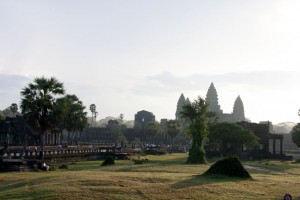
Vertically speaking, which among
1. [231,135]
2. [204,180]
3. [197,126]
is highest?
[197,126]

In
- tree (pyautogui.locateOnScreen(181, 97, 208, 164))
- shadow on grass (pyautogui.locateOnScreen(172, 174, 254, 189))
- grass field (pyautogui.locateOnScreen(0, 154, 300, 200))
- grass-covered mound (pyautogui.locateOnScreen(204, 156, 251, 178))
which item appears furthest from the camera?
tree (pyautogui.locateOnScreen(181, 97, 208, 164))

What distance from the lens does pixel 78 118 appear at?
86562 millimetres

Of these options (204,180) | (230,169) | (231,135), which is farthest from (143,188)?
(231,135)

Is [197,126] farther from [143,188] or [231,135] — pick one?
[143,188]

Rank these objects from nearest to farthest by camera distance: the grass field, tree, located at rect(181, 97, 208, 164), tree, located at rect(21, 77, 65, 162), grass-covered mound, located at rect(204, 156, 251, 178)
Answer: the grass field, grass-covered mound, located at rect(204, 156, 251, 178), tree, located at rect(21, 77, 65, 162), tree, located at rect(181, 97, 208, 164)

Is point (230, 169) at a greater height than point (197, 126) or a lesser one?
lesser

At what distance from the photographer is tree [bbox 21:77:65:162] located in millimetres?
47000

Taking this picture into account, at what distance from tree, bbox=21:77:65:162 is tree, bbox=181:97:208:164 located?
21.7 meters

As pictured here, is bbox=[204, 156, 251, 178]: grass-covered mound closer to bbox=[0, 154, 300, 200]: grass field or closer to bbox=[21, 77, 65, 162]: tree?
bbox=[0, 154, 300, 200]: grass field

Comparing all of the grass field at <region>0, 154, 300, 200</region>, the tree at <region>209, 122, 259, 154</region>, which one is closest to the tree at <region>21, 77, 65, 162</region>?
the grass field at <region>0, 154, 300, 200</region>

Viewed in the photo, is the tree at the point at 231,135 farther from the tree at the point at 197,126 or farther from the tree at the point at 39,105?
the tree at the point at 39,105

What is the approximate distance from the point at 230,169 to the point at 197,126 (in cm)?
2722

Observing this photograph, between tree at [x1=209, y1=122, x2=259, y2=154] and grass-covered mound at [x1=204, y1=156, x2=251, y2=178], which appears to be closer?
grass-covered mound at [x1=204, y1=156, x2=251, y2=178]

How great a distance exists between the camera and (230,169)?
33.6 meters
